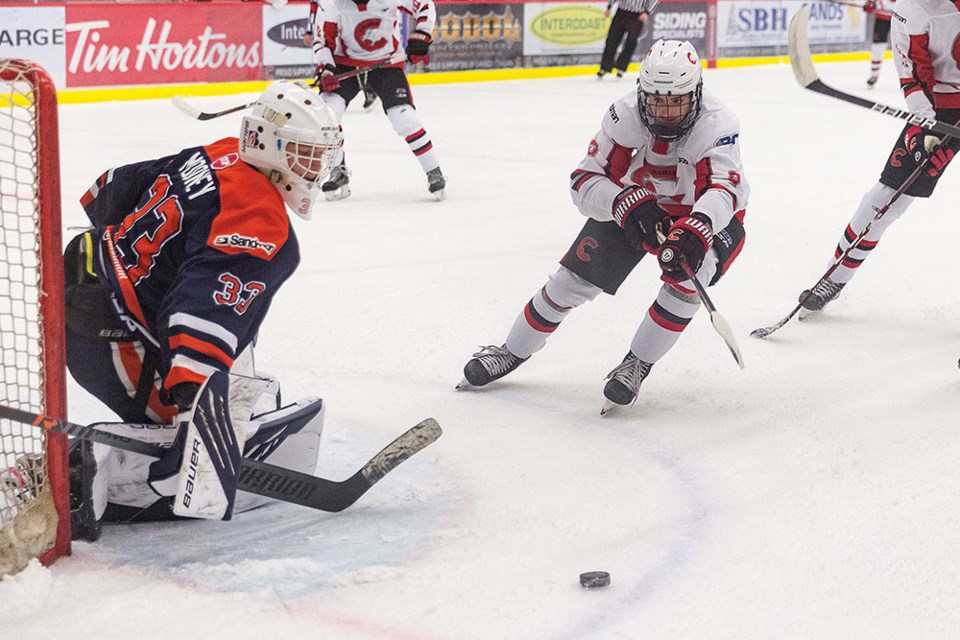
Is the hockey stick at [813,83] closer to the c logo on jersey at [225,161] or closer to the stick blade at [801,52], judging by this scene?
the stick blade at [801,52]

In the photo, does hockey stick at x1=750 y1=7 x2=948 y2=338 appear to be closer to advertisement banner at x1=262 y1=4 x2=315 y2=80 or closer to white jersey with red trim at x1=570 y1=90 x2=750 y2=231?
white jersey with red trim at x1=570 y1=90 x2=750 y2=231

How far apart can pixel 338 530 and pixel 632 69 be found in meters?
10.4

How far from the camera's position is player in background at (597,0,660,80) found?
10680mm

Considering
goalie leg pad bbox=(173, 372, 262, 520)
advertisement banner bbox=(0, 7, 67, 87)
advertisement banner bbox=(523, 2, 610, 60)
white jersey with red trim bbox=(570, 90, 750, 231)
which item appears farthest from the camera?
advertisement banner bbox=(523, 2, 610, 60)

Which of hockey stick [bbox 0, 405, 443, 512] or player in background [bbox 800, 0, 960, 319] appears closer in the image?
hockey stick [bbox 0, 405, 443, 512]

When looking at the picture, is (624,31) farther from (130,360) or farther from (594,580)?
(594,580)

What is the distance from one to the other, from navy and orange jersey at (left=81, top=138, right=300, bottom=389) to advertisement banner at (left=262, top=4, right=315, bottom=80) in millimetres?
7047

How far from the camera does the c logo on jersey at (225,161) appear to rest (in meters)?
2.11

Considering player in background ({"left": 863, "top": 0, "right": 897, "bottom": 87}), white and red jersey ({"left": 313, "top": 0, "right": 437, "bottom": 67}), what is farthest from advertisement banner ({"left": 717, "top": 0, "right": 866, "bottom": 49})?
white and red jersey ({"left": 313, "top": 0, "right": 437, "bottom": 67})

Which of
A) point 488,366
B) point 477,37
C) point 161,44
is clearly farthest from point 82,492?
point 477,37

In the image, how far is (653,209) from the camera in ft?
9.02

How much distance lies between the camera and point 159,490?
2086 millimetres

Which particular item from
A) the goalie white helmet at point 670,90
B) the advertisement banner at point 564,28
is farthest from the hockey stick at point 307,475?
the advertisement banner at point 564,28

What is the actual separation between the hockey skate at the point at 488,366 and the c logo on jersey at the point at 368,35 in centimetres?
287
